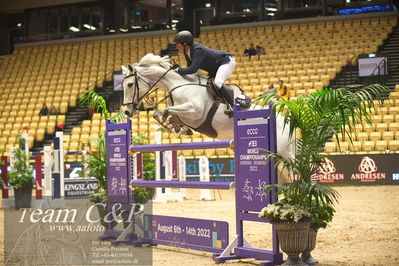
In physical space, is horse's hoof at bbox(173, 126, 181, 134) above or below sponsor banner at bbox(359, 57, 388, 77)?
below

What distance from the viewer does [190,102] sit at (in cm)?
610

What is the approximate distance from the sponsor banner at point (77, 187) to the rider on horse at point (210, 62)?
5168 mm

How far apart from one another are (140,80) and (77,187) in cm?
500

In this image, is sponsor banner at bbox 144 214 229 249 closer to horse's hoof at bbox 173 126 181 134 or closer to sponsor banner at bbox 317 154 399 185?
horse's hoof at bbox 173 126 181 134

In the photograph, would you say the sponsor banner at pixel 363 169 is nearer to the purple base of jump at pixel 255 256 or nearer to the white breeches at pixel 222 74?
the white breeches at pixel 222 74

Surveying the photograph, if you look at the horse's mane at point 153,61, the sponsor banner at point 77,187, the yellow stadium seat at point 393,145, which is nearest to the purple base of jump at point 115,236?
the horse's mane at point 153,61

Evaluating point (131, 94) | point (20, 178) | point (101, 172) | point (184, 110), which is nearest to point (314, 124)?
point (184, 110)

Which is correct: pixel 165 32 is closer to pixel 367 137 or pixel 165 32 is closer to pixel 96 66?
pixel 96 66

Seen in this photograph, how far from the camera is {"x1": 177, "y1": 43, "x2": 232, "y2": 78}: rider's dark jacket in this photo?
614 cm

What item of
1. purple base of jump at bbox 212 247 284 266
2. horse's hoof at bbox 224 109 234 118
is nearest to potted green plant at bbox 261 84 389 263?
purple base of jump at bbox 212 247 284 266

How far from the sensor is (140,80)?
255 inches

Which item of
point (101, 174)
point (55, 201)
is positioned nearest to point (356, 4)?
point (55, 201)

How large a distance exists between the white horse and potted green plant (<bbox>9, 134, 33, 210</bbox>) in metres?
5.06

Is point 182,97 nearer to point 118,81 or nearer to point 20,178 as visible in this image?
point 20,178
